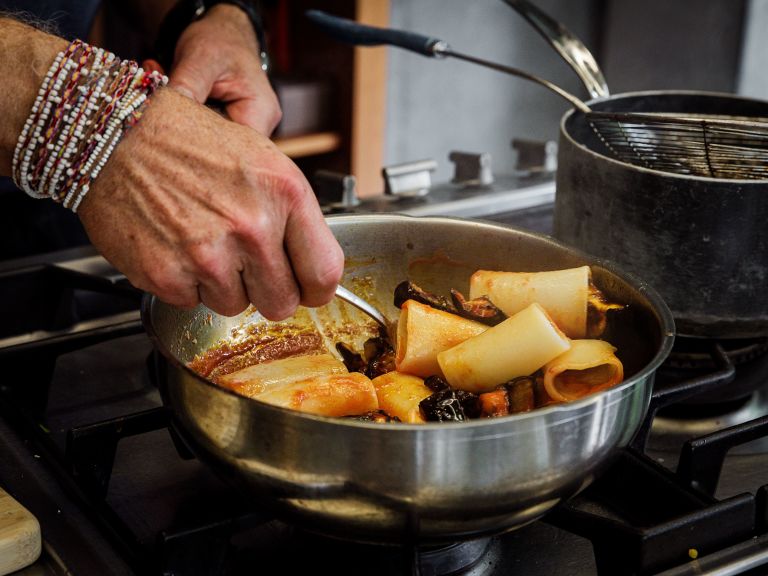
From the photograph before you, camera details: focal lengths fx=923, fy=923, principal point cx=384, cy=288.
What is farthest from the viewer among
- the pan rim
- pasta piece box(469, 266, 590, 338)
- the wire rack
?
the wire rack

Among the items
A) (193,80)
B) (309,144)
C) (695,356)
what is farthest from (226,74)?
(309,144)

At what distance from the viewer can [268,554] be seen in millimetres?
659

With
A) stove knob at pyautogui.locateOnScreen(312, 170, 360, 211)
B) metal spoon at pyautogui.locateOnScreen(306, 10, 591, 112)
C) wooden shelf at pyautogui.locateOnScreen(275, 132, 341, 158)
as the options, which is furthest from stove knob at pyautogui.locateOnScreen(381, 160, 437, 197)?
wooden shelf at pyautogui.locateOnScreen(275, 132, 341, 158)

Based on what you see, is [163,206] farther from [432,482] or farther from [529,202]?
[529,202]

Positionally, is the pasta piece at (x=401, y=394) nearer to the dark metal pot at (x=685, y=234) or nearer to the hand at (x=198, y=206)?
the hand at (x=198, y=206)

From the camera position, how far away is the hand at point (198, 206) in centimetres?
63

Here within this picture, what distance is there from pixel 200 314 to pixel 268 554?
23cm

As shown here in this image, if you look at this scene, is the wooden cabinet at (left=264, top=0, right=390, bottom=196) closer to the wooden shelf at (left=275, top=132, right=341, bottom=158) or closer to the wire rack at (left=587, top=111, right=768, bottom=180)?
the wooden shelf at (left=275, top=132, right=341, bottom=158)

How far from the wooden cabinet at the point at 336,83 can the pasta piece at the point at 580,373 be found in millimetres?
1648

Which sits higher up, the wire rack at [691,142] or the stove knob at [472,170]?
the wire rack at [691,142]

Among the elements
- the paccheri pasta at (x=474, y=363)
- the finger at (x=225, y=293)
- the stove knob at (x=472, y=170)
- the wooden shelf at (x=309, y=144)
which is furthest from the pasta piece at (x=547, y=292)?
the wooden shelf at (x=309, y=144)

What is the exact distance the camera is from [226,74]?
1127mm

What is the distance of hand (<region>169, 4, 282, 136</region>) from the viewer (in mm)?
1093

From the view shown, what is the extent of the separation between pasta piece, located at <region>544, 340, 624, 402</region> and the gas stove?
6 centimetres
